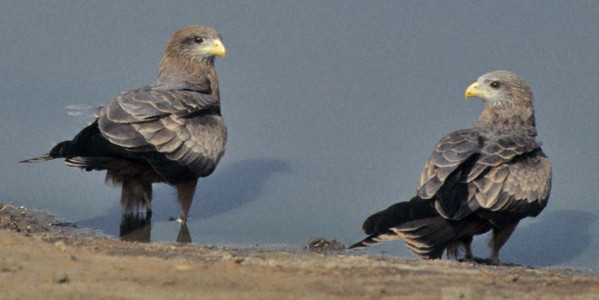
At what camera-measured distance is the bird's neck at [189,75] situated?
33.8ft

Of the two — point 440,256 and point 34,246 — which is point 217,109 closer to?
point 440,256

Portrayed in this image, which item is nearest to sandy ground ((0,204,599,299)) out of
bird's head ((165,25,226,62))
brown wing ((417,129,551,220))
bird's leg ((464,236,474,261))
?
brown wing ((417,129,551,220))

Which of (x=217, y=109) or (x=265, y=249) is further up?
(x=217, y=109)

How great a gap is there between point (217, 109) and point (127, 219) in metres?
1.62

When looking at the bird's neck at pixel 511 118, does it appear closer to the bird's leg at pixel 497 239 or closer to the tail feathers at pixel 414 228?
the bird's leg at pixel 497 239

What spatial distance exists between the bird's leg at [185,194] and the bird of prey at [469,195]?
2471mm

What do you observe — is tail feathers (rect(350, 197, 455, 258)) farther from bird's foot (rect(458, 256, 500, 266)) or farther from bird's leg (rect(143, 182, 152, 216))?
bird's leg (rect(143, 182, 152, 216))

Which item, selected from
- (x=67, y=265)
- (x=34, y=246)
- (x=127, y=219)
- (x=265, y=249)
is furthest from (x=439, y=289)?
(x=127, y=219)

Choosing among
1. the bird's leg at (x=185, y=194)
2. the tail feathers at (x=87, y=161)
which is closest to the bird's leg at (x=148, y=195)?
the bird's leg at (x=185, y=194)

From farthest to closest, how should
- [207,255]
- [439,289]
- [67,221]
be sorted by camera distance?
[67,221], [207,255], [439,289]

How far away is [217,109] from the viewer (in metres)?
9.99

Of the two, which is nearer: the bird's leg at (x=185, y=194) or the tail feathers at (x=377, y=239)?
the tail feathers at (x=377, y=239)

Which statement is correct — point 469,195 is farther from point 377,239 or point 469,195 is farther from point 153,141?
point 153,141

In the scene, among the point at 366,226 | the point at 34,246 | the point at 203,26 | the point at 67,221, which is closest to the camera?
the point at 34,246
